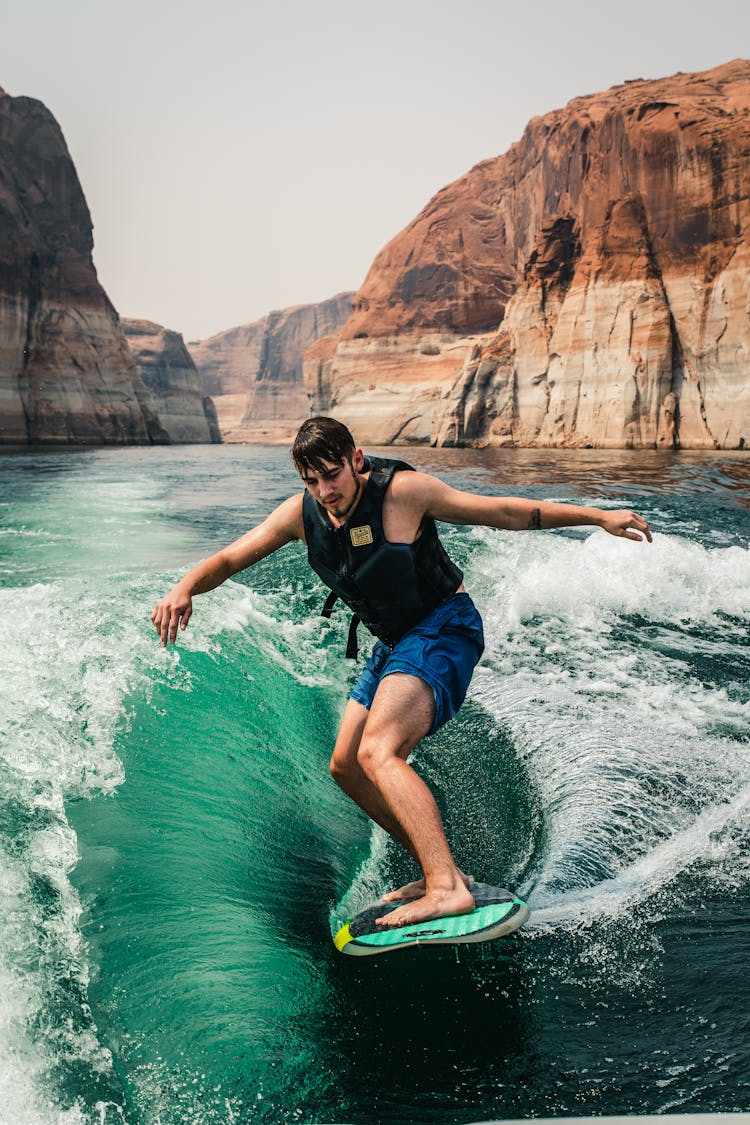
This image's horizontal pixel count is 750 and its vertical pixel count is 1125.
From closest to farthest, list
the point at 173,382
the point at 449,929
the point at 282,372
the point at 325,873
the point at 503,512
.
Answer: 1. the point at 449,929
2. the point at 503,512
3. the point at 325,873
4. the point at 173,382
5. the point at 282,372

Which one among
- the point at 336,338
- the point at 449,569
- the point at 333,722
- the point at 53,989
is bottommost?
the point at 333,722

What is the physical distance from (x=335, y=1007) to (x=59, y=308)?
70244 millimetres

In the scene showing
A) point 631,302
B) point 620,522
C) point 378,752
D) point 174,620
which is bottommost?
point 378,752

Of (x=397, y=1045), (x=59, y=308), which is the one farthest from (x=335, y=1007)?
(x=59, y=308)

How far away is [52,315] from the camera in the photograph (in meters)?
63.1

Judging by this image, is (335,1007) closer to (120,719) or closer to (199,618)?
(120,719)

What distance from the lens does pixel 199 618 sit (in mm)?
5359

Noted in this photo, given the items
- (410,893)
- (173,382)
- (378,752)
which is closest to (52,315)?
(173,382)

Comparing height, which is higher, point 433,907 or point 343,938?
point 433,907

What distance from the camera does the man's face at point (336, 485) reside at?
273 centimetres

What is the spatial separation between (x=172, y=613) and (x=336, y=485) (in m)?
0.79

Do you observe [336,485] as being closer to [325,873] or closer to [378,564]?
[378,564]

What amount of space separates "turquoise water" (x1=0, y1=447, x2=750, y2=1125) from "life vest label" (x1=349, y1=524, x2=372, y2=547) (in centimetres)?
136

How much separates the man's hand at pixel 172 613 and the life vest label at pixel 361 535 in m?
0.65
